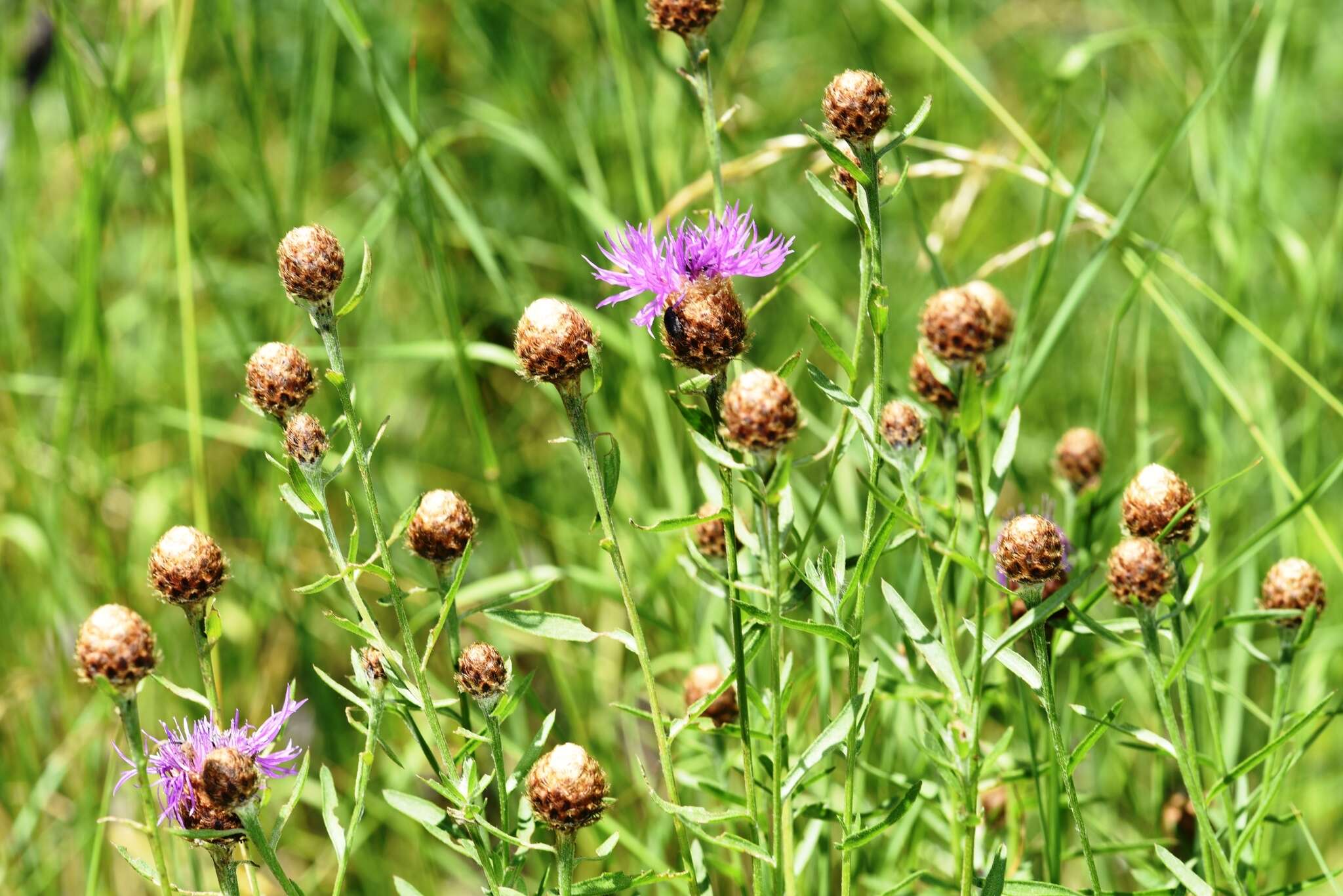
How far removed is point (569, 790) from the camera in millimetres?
1150

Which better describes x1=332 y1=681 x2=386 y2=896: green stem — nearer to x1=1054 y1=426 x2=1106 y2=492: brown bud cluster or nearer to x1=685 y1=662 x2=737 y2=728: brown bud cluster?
x1=685 y1=662 x2=737 y2=728: brown bud cluster

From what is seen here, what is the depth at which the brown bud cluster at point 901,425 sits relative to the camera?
1383 millimetres

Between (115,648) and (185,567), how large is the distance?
0.14 metres

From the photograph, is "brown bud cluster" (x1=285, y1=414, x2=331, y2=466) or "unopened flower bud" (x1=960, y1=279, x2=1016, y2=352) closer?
"unopened flower bud" (x1=960, y1=279, x2=1016, y2=352)

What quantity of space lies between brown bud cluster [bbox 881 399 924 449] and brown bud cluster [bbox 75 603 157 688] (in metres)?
0.78

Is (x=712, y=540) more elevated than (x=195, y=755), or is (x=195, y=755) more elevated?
(x=712, y=540)

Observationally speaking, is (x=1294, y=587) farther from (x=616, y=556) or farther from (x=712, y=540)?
(x=616, y=556)

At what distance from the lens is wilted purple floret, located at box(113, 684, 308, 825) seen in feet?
4.00

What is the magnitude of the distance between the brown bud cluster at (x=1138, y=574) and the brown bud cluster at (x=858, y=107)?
1.54 ft

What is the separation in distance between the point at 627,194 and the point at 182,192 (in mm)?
1091

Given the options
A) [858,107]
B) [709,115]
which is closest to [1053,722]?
[858,107]

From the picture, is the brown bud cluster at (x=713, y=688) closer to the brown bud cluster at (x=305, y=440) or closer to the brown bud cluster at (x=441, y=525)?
the brown bud cluster at (x=441, y=525)

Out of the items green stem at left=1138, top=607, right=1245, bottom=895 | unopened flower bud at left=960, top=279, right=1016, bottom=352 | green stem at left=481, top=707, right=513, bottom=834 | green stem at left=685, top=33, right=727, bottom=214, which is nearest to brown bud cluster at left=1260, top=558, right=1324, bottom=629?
green stem at left=1138, top=607, right=1245, bottom=895

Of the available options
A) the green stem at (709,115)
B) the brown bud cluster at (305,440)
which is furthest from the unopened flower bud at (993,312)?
the brown bud cluster at (305,440)
